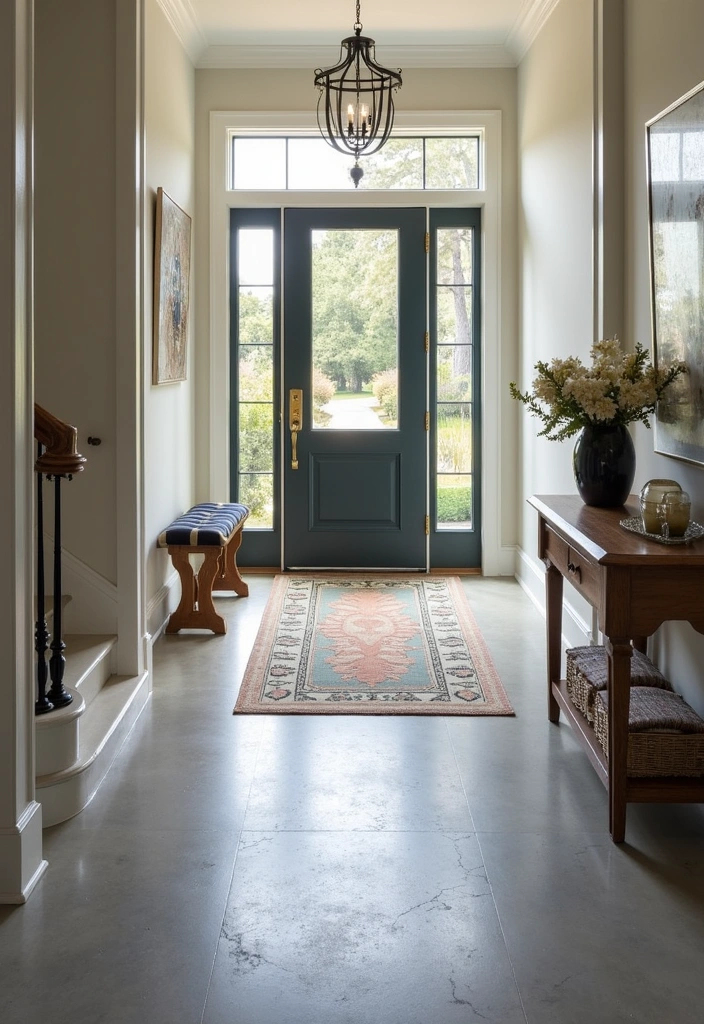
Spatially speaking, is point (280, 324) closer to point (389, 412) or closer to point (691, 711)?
point (389, 412)

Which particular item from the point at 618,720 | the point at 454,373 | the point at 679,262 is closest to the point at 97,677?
the point at 618,720

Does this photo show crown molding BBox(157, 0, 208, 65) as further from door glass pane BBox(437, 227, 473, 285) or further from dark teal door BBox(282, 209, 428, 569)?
door glass pane BBox(437, 227, 473, 285)

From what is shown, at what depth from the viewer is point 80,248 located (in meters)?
4.27

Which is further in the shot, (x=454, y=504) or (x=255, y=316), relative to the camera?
(x=454, y=504)

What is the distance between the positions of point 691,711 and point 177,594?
3331 millimetres

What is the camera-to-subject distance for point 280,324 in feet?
22.1

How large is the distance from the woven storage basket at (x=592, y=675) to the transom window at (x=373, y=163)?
3940 millimetres

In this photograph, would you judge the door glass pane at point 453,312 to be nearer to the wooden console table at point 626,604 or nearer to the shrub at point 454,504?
the shrub at point 454,504

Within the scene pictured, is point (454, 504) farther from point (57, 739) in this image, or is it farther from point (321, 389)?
point (57, 739)

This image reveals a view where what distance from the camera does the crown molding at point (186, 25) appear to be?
543 cm

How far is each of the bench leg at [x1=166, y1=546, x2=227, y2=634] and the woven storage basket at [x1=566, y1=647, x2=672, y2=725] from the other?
2.13 m

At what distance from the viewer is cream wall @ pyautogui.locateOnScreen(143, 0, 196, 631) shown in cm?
490

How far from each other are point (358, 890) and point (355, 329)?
4611 millimetres

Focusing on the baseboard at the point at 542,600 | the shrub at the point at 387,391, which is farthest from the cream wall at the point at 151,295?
the baseboard at the point at 542,600
